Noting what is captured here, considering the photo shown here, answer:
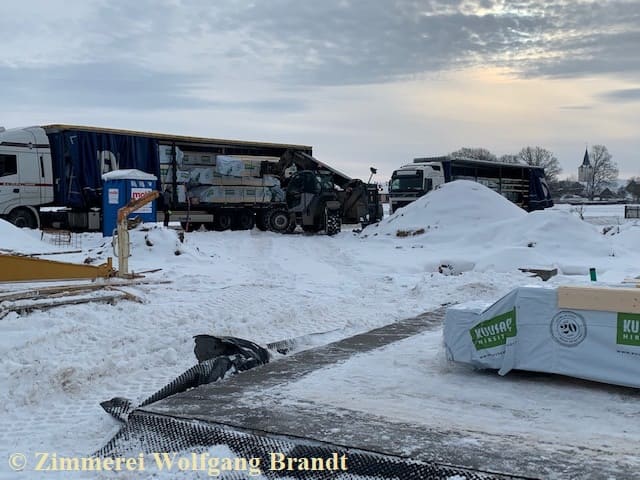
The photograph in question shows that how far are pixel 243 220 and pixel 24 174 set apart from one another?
8377 millimetres

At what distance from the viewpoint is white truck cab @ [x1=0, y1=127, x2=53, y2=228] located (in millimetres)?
20969

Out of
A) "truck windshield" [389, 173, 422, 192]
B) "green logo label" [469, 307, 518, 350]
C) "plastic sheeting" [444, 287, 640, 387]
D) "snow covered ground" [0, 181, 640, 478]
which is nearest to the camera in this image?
"snow covered ground" [0, 181, 640, 478]

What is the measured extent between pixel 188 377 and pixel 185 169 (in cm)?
2024

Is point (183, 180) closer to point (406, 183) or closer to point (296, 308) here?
point (406, 183)

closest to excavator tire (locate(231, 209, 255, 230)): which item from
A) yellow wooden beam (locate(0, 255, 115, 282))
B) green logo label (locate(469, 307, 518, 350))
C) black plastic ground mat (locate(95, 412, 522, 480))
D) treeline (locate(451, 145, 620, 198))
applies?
yellow wooden beam (locate(0, 255, 115, 282))

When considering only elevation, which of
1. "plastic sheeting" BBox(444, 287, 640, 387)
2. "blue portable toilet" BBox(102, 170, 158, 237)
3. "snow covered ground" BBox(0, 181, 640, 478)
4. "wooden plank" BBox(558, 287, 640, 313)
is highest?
"blue portable toilet" BBox(102, 170, 158, 237)

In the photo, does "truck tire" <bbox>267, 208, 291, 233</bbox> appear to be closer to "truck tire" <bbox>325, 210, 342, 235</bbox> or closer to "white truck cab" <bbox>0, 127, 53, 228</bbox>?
"truck tire" <bbox>325, 210, 342, 235</bbox>

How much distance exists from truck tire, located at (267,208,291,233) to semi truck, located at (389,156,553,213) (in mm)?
7609

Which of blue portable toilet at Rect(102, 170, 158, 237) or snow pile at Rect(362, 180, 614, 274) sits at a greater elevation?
blue portable toilet at Rect(102, 170, 158, 237)

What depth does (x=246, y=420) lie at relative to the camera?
4777 millimetres

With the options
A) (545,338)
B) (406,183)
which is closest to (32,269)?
(545,338)

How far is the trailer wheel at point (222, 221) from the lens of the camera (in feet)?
85.7

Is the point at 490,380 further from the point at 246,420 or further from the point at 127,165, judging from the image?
the point at 127,165

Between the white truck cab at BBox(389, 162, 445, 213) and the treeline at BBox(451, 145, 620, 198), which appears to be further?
the treeline at BBox(451, 145, 620, 198)
